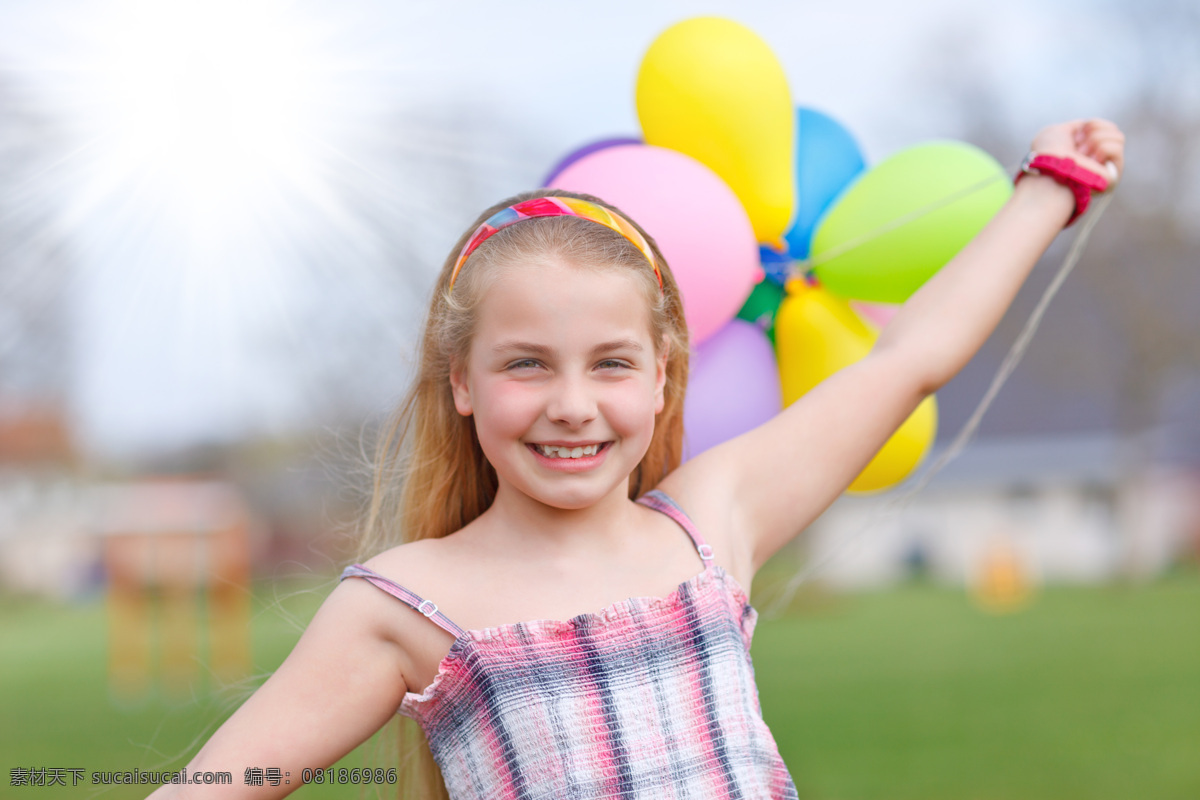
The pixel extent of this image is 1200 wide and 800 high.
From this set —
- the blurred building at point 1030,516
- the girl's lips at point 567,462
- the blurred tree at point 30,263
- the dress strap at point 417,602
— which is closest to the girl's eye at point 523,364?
the girl's lips at point 567,462

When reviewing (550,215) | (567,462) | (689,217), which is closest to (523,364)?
(567,462)

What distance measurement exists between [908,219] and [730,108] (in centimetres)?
44

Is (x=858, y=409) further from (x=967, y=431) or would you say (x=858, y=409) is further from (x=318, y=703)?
(x=318, y=703)

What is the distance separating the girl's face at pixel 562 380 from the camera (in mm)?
1496

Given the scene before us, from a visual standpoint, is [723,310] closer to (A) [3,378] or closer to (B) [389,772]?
(B) [389,772]

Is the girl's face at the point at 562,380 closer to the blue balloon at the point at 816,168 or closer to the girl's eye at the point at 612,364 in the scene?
the girl's eye at the point at 612,364

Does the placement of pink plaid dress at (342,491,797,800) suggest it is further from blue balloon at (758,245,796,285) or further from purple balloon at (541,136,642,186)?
purple balloon at (541,136,642,186)

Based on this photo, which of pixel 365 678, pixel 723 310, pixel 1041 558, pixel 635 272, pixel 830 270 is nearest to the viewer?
pixel 365 678

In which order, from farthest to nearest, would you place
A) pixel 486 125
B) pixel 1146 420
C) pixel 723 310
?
pixel 1146 420 < pixel 486 125 < pixel 723 310

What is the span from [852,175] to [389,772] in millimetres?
1738

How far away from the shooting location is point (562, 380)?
1492 mm

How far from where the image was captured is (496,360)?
1.52 meters

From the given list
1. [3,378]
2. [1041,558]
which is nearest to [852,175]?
[3,378]

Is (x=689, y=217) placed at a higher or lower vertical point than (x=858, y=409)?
higher
